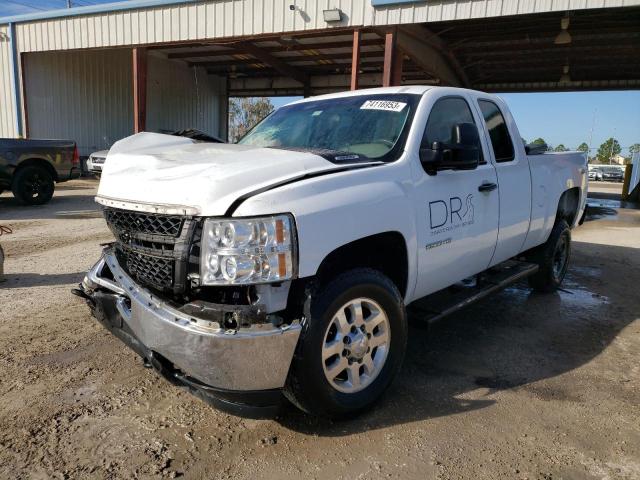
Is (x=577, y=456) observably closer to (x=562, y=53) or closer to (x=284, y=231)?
(x=284, y=231)

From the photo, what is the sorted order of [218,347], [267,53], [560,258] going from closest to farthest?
[218,347] → [560,258] → [267,53]

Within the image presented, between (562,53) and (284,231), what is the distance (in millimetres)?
15851

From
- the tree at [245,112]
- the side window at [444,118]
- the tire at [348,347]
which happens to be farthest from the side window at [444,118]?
the tree at [245,112]

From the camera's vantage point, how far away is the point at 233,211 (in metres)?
2.35

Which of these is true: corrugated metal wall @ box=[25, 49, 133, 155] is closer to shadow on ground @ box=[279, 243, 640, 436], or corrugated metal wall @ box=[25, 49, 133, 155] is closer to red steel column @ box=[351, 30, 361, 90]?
red steel column @ box=[351, 30, 361, 90]

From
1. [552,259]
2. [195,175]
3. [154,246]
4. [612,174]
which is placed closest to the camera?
[195,175]

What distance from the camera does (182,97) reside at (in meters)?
23.1

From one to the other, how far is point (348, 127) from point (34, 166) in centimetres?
976

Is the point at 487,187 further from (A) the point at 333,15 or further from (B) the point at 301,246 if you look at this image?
(A) the point at 333,15

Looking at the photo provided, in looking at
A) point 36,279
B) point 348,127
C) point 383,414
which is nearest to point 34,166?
point 36,279

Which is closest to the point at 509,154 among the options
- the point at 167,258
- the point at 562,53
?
the point at 167,258

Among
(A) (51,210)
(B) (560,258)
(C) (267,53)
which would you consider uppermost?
(C) (267,53)

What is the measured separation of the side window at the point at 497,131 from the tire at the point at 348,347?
6.57 ft

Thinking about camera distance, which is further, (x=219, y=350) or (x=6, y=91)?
(x=6, y=91)
